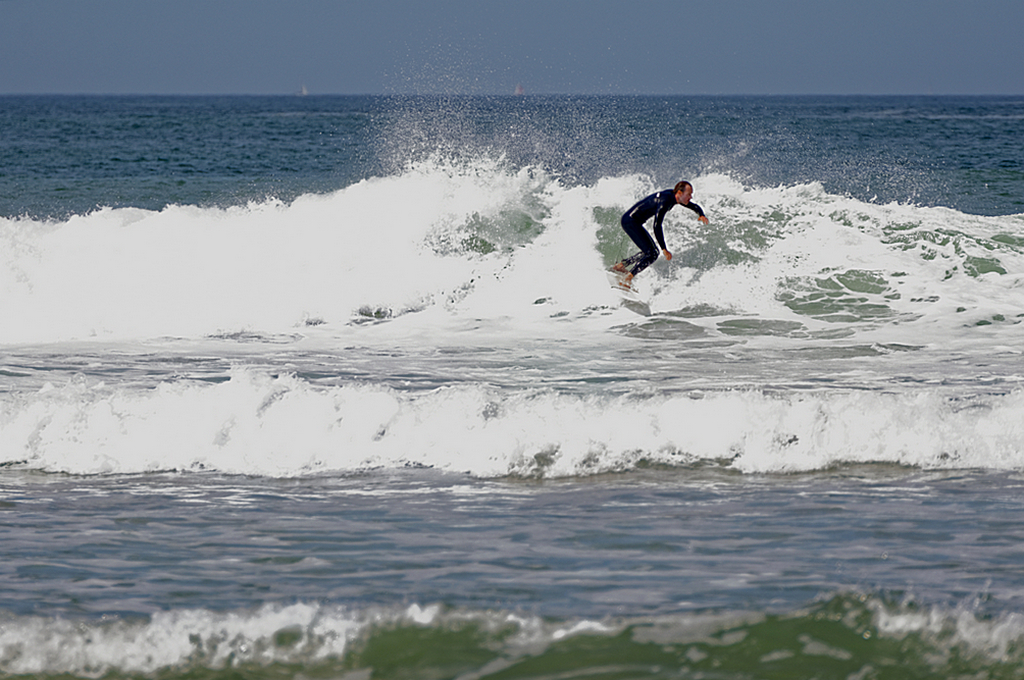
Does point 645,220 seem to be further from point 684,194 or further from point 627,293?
point 627,293

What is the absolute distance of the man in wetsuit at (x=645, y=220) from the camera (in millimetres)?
12775

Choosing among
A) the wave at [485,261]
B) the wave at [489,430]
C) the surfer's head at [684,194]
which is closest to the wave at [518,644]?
the wave at [489,430]

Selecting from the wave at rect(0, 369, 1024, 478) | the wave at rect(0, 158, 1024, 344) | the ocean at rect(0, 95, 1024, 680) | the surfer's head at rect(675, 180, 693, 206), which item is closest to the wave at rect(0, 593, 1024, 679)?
the ocean at rect(0, 95, 1024, 680)

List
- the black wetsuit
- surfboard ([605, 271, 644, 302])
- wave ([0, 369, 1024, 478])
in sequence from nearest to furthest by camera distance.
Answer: wave ([0, 369, 1024, 478]) → the black wetsuit → surfboard ([605, 271, 644, 302])

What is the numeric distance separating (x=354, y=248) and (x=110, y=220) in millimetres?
4275

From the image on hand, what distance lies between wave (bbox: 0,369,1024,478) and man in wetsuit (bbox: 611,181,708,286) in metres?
4.40

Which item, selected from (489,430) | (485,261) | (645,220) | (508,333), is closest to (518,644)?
(489,430)

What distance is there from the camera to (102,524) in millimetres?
6363

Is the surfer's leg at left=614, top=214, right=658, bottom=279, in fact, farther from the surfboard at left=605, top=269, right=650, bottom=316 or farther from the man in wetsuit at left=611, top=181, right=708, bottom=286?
the surfboard at left=605, top=269, right=650, bottom=316

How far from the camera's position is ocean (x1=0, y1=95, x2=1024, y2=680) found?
4.56 m

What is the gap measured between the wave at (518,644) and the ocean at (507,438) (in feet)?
0.05

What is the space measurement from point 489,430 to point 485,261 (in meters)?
7.69

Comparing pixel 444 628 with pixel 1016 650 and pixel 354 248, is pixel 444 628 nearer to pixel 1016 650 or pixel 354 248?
pixel 1016 650

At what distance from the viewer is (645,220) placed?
13.4m
